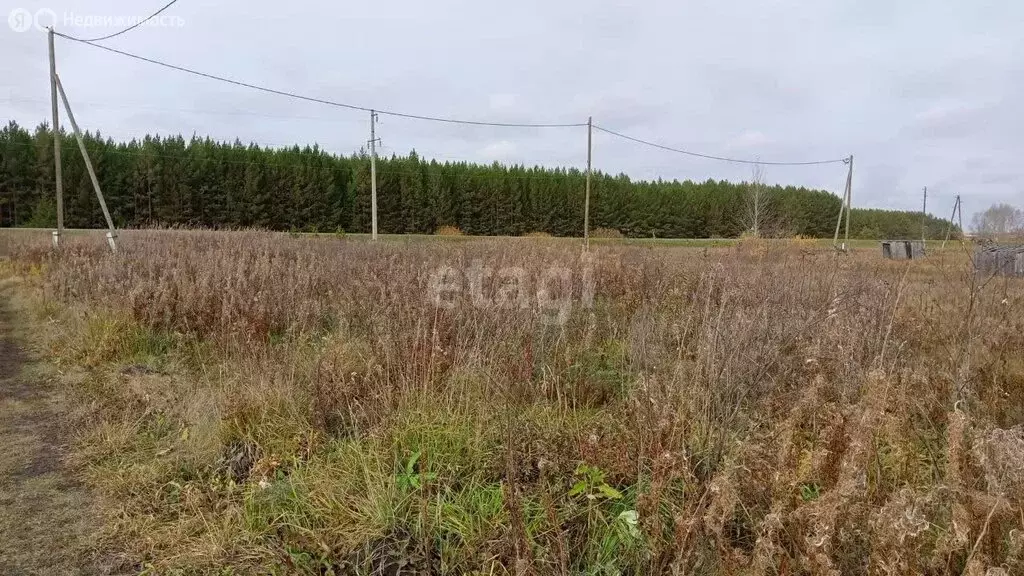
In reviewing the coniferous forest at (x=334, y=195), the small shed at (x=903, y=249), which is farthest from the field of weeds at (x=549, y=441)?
the coniferous forest at (x=334, y=195)

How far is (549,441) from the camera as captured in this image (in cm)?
261

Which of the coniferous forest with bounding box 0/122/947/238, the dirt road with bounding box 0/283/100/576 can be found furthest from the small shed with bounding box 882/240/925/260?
the dirt road with bounding box 0/283/100/576

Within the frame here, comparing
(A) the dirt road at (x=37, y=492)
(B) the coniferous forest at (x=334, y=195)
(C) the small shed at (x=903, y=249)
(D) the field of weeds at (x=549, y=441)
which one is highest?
(B) the coniferous forest at (x=334, y=195)

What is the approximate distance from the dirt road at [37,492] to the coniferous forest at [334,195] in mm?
23774

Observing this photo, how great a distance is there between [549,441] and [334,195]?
4394 centimetres

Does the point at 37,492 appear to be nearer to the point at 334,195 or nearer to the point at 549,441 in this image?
the point at 549,441

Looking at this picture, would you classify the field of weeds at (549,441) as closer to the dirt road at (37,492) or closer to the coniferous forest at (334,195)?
the dirt road at (37,492)

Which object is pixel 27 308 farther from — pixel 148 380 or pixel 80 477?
pixel 80 477

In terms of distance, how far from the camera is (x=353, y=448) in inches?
102

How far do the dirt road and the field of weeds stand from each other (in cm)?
12

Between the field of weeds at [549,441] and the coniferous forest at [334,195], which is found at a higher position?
the coniferous forest at [334,195]

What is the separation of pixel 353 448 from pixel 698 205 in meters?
61.9

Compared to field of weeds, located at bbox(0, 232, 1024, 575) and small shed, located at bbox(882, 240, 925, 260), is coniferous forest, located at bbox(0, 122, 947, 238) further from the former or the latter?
field of weeds, located at bbox(0, 232, 1024, 575)

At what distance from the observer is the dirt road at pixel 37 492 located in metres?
2.21
